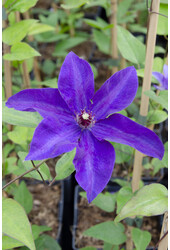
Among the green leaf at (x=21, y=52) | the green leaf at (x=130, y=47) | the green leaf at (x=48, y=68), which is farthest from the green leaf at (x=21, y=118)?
the green leaf at (x=48, y=68)

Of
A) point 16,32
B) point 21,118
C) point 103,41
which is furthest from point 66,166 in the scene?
point 103,41

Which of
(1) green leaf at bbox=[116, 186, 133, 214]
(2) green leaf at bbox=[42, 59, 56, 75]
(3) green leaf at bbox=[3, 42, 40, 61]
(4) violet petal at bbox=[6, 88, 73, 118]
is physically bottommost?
(1) green leaf at bbox=[116, 186, 133, 214]

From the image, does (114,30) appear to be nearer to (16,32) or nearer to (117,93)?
(16,32)

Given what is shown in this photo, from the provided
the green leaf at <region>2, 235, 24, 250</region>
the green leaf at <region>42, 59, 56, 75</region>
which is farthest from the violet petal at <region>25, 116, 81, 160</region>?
Answer: the green leaf at <region>42, 59, 56, 75</region>

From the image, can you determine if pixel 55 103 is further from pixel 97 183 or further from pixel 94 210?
pixel 94 210

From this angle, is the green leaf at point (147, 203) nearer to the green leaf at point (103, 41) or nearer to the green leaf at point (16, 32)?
the green leaf at point (16, 32)

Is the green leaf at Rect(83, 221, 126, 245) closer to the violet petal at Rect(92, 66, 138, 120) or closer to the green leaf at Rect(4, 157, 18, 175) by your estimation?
the green leaf at Rect(4, 157, 18, 175)
